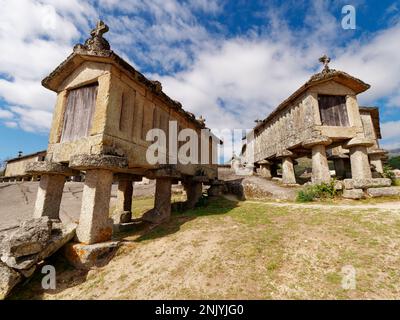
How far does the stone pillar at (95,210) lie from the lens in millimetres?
5059

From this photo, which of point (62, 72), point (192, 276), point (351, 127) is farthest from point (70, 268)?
point (351, 127)

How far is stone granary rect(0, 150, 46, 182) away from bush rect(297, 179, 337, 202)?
2976 cm

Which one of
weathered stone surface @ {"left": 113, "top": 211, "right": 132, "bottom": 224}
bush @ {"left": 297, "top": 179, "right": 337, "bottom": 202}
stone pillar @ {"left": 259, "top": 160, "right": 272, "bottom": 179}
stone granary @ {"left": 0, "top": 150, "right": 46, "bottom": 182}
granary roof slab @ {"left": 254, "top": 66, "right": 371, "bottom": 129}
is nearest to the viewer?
bush @ {"left": 297, "top": 179, "right": 337, "bottom": 202}

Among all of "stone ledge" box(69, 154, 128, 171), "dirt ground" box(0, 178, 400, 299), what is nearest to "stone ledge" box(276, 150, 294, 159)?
"dirt ground" box(0, 178, 400, 299)

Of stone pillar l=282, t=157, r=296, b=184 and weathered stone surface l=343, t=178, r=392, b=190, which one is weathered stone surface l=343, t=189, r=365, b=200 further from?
stone pillar l=282, t=157, r=296, b=184

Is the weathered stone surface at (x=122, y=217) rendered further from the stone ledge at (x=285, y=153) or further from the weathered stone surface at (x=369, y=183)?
the weathered stone surface at (x=369, y=183)

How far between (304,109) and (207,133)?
5.41m

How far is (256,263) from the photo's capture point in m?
4.10

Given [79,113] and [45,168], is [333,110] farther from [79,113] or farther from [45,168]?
[45,168]

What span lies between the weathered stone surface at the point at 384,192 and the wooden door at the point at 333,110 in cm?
361

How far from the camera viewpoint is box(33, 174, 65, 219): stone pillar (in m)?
6.05

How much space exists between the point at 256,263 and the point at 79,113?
6293 millimetres

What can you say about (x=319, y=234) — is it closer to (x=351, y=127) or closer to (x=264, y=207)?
(x=264, y=207)

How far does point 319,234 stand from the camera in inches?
198
